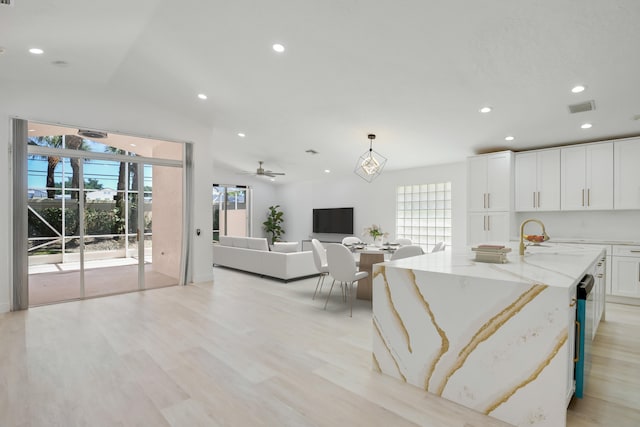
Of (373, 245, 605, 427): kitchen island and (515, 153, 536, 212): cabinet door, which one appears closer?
(373, 245, 605, 427): kitchen island

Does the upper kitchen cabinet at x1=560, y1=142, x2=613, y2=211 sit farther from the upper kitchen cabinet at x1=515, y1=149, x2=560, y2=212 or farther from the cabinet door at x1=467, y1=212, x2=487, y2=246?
the cabinet door at x1=467, y1=212, x2=487, y2=246

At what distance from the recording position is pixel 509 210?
5.64m

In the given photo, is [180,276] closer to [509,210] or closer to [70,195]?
[70,195]

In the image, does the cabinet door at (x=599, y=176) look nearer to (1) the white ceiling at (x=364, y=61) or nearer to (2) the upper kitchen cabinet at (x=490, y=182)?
(1) the white ceiling at (x=364, y=61)

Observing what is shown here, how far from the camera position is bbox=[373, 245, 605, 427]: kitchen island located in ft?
5.94

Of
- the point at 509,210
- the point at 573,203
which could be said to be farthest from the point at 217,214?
the point at 573,203

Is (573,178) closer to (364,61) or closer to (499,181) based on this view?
(499,181)

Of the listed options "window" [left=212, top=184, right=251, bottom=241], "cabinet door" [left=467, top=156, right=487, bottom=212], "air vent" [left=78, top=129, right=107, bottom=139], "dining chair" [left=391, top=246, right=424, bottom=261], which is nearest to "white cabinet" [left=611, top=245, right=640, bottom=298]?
"cabinet door" [left=467, top=156, right=487, bottom=212]

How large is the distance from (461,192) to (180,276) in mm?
5939

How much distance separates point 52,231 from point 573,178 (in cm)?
791

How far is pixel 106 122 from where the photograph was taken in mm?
4953

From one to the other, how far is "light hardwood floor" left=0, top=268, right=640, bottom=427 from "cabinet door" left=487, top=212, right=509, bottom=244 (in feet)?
6.04

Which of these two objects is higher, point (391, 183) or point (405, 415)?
point (391, 183)

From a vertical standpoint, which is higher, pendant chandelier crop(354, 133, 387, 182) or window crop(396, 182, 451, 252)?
pendant chandelier crop(354, 133, 387, 182)
